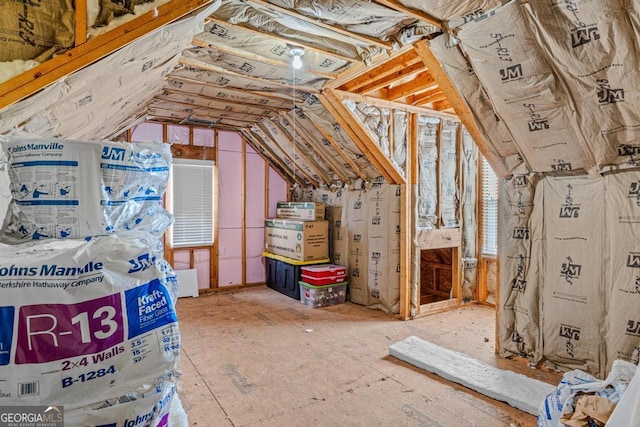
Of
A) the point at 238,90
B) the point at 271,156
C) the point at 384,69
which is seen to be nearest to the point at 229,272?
the point at 271,156

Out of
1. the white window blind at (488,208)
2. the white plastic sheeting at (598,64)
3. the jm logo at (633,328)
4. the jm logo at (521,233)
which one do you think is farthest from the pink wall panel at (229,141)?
the jm logo at (633,328)

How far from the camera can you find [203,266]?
18.9 ft

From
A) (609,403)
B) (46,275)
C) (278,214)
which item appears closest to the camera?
(46,275)

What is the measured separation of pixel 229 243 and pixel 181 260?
790 millimetres

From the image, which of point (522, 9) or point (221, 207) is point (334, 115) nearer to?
point (522, 9)

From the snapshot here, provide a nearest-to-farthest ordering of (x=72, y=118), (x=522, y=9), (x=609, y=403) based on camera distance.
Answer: (x=609, y=403)
(x=522, y=9)
(x=72, y=118)

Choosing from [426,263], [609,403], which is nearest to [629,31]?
[609,403]

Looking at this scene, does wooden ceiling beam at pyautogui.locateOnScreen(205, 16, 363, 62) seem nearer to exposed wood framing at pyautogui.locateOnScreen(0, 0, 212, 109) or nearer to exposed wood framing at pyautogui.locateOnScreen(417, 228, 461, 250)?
exposed wood framing at pyautogui.locateOnScreen(0, 0, 212, 109)

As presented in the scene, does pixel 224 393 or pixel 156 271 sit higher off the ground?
pixel 156 271

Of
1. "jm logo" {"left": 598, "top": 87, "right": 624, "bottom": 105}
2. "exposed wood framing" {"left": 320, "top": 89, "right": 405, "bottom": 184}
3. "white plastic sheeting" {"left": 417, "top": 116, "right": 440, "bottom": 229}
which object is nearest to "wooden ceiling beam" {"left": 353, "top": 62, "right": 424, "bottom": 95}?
"exposed wood framing" {"left": 320, "top": 89, "right": 405, "bottom": 184}

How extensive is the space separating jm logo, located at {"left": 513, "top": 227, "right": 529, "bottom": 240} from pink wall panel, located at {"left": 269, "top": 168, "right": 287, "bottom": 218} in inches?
162

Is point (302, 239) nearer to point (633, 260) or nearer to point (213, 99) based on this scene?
point (213, 99)

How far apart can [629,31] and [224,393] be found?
11.2 ft

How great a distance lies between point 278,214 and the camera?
6.32m
